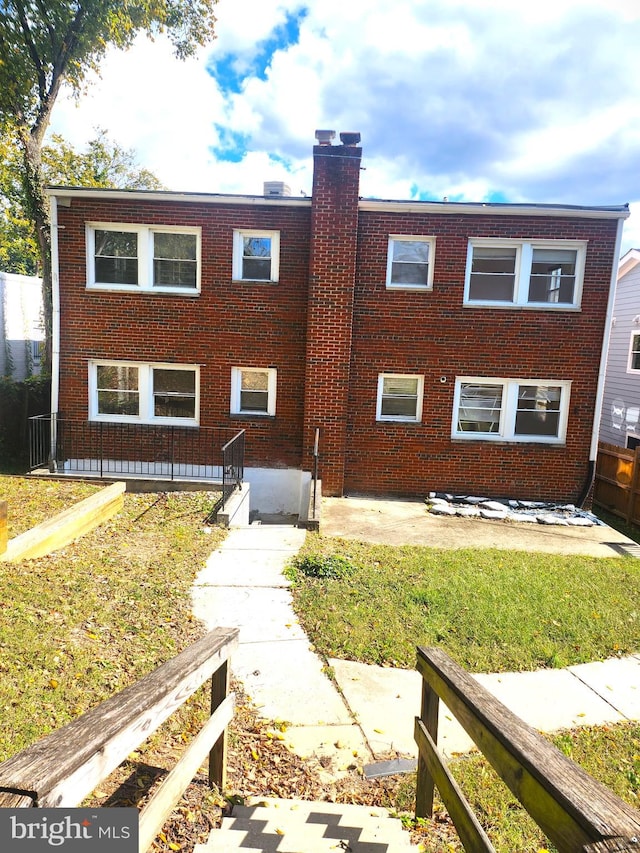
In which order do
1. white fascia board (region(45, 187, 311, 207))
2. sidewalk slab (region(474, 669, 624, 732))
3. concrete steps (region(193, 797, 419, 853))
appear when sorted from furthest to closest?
white fascia board (region(45, 187, 311, 207)) < sidewalk slab (region(474, 669, 624, 732)) < concrete steps (region(193, 797, 419, 853))

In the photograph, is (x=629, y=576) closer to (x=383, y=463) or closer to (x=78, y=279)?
(x=383, y=463)

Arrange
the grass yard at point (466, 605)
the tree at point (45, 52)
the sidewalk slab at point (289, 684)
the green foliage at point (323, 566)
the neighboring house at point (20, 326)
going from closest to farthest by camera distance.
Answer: the sidewalk slab at point (289, 684) → the grass yard at point (466, 605) → the green foliage at point (323, 566) → the tree at point (45, 52) → the neighboring house at point (20, 326)

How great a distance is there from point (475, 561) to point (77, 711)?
18.9ft

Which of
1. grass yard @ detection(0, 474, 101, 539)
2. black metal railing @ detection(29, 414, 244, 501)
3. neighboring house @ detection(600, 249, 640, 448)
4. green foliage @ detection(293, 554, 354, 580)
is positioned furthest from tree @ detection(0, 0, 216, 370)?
neighboring house @ detection(600, 249, 640, 448)

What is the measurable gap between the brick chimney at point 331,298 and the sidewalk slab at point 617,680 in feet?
22.7

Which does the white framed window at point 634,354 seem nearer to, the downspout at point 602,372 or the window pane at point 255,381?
the downspout at point 602,372

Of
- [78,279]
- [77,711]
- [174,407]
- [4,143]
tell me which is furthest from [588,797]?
[4,143]

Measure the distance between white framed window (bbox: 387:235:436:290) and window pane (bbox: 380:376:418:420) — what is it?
6.65 ft

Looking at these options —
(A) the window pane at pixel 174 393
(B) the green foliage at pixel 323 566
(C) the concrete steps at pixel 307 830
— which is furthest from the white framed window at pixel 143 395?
(C) the concrete steps at pixel 307 830

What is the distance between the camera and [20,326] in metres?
18.0

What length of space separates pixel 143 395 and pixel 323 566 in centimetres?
680

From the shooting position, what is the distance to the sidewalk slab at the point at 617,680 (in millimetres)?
4520

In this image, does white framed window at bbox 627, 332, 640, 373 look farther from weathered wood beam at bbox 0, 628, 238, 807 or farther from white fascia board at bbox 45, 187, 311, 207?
weathered wood beam at bbox 0, 628, 238, 807

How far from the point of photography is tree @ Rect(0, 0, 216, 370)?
1437 centimetres
